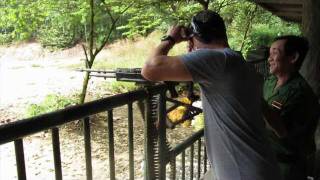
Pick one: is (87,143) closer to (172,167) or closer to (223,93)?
(223,93)

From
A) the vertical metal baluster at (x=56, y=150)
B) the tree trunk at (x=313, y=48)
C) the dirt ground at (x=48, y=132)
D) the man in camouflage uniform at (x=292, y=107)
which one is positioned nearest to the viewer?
the vertical metal baluster at (x=56, y=150)

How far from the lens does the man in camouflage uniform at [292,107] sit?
75.6 inches

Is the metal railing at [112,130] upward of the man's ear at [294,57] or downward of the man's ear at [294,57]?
downward

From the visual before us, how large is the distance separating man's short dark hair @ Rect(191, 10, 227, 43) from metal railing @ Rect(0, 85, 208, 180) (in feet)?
1.43

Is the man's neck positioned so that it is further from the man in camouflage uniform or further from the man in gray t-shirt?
the man in gray t-shirt

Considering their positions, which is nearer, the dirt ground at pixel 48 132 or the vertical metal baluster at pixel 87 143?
the vertical metal baluster at pixel 87 143

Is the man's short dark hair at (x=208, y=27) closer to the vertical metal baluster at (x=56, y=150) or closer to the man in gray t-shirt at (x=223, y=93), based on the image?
the man in gray t-shirt at (x=223, y=93)

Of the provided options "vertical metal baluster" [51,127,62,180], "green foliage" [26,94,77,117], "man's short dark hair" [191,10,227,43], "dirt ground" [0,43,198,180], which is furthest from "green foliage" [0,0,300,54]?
"vertical metal baluster" [51,127,62,180]

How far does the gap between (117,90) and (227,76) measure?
42.9 feet

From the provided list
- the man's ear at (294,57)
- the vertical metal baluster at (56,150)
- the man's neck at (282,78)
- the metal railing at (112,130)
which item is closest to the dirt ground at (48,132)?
the metal railing at (112,130)

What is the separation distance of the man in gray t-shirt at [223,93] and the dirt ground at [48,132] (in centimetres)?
189

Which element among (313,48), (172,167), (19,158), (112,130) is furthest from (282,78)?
(313,48)

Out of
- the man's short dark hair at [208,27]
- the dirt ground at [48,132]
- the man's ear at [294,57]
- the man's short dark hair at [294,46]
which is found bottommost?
the dirt ground at [48,132]

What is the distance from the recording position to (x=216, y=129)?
1.56 metres
